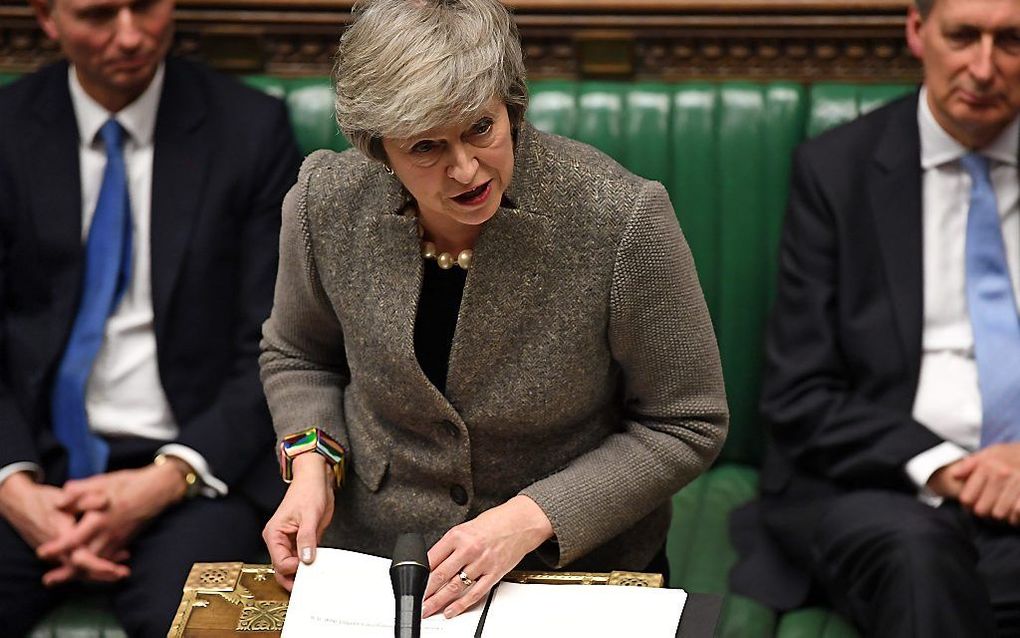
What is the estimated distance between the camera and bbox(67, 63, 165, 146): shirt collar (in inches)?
117

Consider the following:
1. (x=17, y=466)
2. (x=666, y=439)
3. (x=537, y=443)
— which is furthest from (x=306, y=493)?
(x=17, y=466)

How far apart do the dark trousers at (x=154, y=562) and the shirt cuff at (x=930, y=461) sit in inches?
50.8

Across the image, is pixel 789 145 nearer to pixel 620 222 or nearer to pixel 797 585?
pixel 797 585

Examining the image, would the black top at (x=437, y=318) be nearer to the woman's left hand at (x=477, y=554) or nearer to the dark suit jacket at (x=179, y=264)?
the woman's left hand at (x=477, y=554)

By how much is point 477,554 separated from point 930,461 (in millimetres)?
1142

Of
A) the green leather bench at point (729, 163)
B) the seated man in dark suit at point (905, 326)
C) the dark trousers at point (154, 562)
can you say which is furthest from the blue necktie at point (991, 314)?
the dark trousers at point (154, 562)

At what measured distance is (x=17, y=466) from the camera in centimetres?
279

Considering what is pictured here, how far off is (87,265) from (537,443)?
1.25 meters

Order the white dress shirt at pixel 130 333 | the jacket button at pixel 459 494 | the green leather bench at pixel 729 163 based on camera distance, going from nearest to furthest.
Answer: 1. the jacket button at pixel 459 494
2. the white dress shirt at pixel 130 333
3. the green leather bench at pixel 729 163

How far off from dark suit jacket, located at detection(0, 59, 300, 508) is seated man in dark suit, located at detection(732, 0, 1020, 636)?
41.5 inches

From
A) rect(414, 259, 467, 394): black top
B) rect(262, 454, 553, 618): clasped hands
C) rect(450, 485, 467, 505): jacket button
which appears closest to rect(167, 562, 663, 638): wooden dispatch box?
rect(262, 454, 553, 618): clasped hands

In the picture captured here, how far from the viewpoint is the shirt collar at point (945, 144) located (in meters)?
2.79

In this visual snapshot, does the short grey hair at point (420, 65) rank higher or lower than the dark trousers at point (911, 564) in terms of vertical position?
higher

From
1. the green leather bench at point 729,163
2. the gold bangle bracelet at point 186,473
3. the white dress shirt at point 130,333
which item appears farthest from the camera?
the green leather bench at point 729,163
